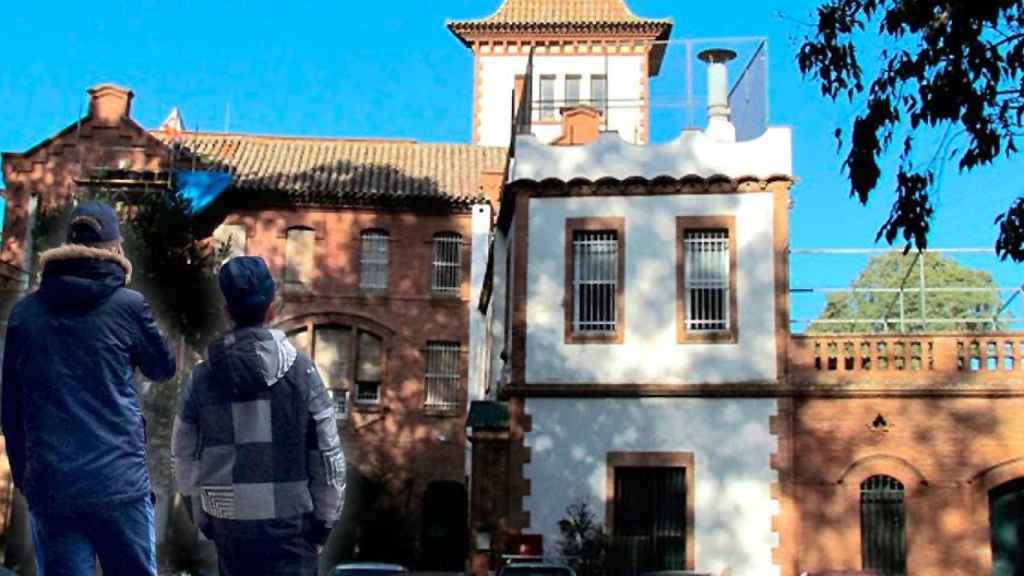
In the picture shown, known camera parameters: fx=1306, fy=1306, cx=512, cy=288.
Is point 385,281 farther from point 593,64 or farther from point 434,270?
point 593,64

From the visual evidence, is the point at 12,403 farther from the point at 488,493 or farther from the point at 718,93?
the point at 718,93

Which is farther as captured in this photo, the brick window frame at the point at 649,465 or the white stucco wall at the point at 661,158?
the white stucco wall at the point at 661,158

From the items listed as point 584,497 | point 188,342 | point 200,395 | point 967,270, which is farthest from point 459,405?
point 200,395

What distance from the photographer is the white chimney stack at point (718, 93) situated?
23547 mm

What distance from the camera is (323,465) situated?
4.88 m

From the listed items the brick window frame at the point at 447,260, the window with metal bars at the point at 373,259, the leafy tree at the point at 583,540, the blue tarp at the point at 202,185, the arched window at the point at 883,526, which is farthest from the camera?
the brick window frame at the point at 447,260

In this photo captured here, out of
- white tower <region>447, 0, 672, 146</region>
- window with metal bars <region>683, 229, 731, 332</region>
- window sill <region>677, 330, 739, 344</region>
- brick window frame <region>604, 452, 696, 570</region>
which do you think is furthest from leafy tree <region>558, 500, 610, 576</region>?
white tower <region>447, 0, 672, 146</region>

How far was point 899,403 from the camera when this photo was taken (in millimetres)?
21609

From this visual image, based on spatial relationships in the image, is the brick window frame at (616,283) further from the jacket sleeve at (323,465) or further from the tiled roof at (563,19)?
the tiled roof at (563,19)

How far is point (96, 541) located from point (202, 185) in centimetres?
3240

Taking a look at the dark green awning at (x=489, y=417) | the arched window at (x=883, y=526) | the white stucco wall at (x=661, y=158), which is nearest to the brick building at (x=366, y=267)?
the dark green awning at (x=489, y=417)

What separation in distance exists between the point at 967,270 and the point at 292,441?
53543 millimetres

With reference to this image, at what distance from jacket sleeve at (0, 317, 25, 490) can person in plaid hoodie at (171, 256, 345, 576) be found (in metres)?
0.57

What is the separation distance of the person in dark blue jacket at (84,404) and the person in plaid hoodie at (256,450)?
0.21 metres
